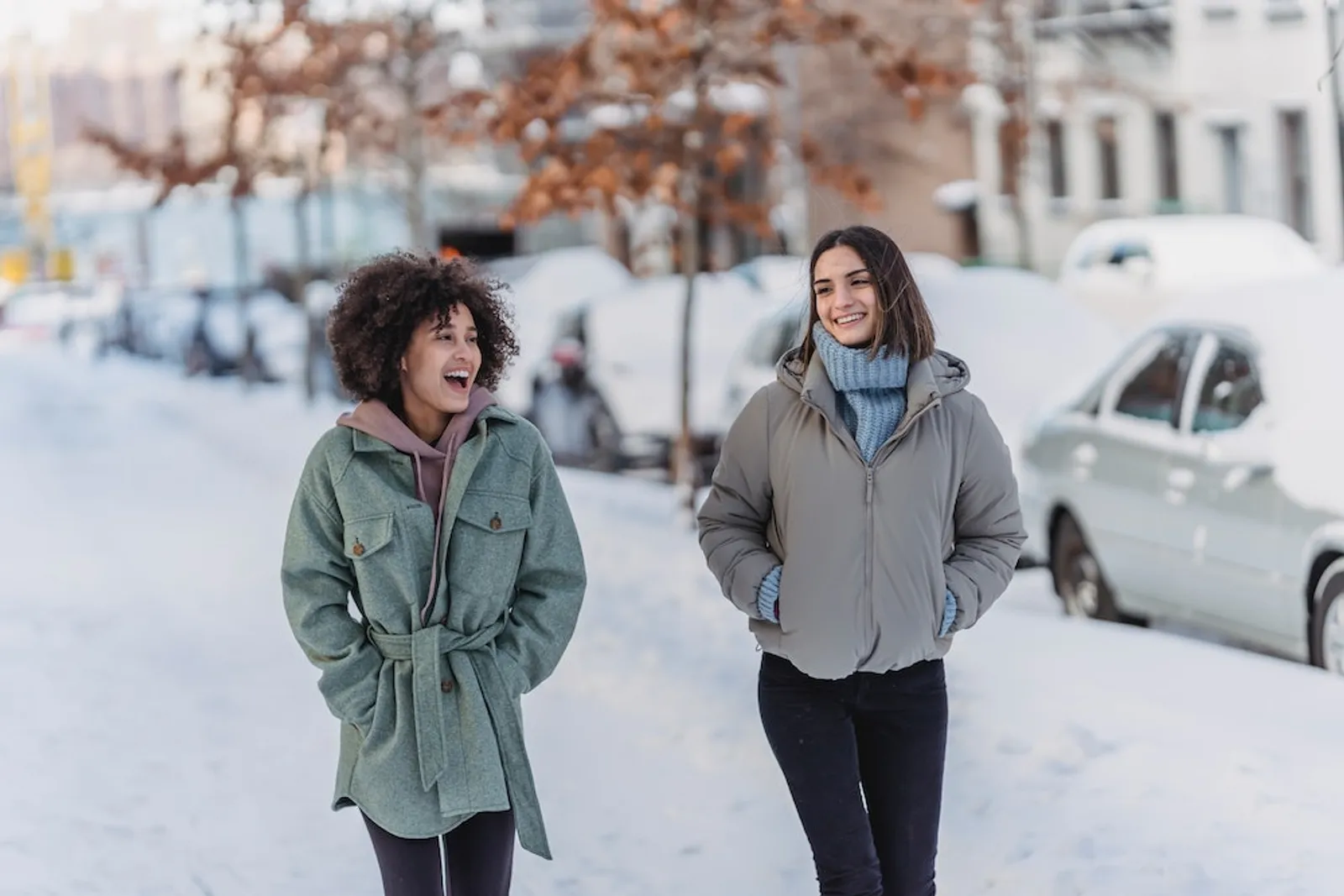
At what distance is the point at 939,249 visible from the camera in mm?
49500

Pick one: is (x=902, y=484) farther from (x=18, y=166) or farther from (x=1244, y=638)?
(x=18, y=166)

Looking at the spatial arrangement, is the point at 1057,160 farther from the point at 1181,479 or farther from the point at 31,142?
the point at 31,142

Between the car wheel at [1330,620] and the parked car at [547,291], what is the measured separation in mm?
12868

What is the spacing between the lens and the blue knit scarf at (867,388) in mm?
4273

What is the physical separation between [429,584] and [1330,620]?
492 cm

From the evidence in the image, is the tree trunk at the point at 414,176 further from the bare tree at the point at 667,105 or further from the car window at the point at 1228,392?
the car window at the point at 1228,392

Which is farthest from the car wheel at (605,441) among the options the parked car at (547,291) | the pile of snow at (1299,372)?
the pile of snow at (1299,372)

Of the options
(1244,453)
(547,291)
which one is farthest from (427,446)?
(547,291)

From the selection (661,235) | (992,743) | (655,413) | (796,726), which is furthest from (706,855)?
(655,413)

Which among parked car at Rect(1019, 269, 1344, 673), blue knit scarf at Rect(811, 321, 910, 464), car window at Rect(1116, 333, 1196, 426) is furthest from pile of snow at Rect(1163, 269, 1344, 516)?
blue knit scarf at Rect(811, 321, 910, 464)

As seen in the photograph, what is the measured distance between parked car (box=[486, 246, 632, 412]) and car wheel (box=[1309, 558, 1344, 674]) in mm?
12868

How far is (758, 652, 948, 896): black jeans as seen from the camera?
4289 mm

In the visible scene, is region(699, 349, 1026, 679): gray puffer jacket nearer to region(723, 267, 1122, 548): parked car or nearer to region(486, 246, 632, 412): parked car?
region(723, 267, 1122, 548): parked car

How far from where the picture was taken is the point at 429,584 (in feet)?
13.5
